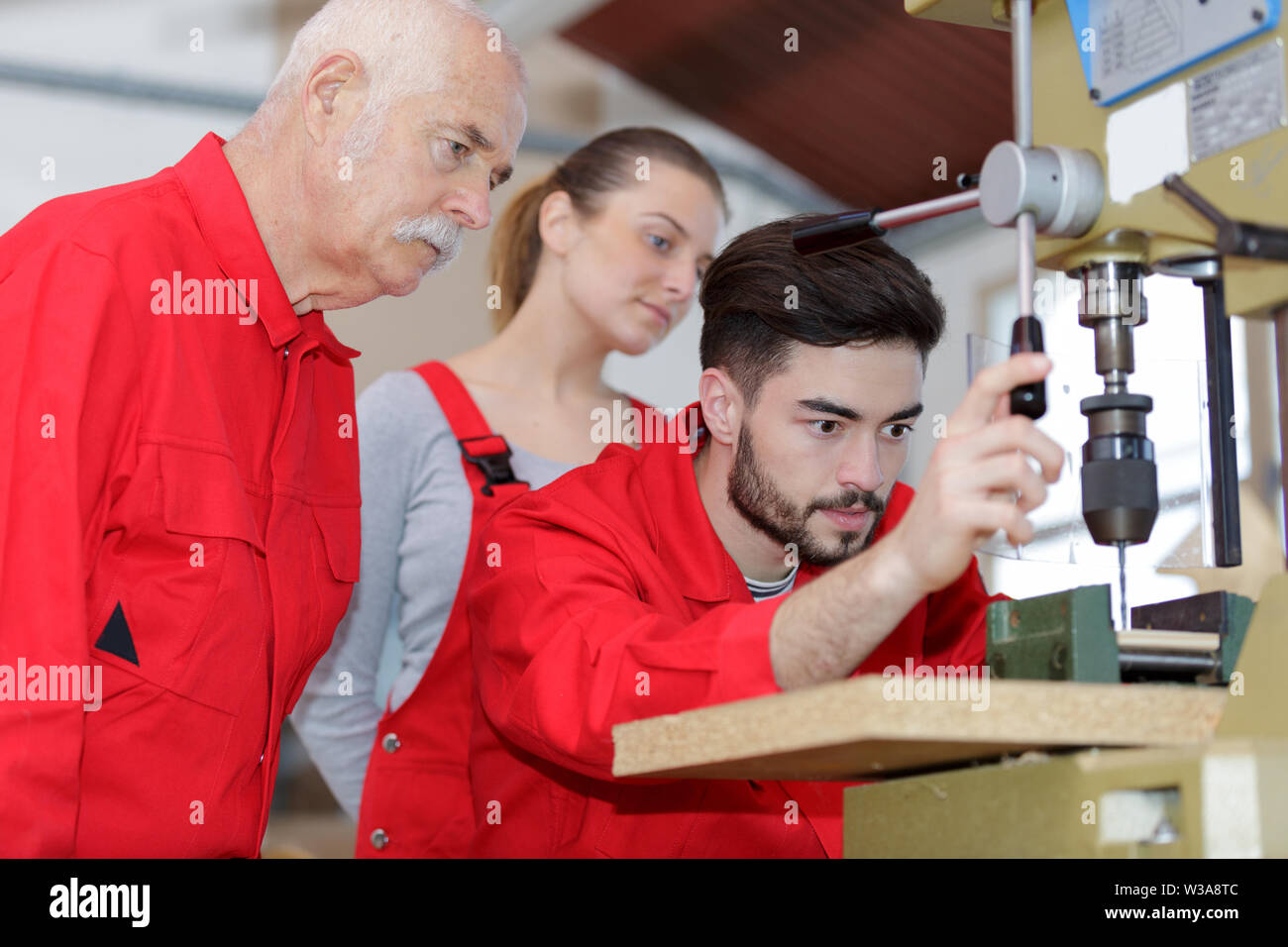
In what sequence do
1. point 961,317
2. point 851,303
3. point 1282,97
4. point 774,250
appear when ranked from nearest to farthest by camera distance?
1. point 1282,97
2. point 851,303
3. point 774,250
4. point 961,317

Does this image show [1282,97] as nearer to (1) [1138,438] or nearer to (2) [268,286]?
(1) [1138,438]

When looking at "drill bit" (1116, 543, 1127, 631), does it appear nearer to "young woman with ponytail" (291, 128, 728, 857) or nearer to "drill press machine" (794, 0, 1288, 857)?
"drill press machine" (794, 0, 1288, 857)

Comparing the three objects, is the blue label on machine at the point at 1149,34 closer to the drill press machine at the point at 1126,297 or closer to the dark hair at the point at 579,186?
the drill press machine at the point at 1126,297

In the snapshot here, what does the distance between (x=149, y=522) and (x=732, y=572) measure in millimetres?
699

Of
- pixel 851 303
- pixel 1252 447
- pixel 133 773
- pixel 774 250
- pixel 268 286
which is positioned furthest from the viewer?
pixel 1252 447

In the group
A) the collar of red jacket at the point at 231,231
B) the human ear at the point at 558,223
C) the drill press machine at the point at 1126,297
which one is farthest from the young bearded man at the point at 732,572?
the human ear at the point at 558,223

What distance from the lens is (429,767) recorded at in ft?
7.01

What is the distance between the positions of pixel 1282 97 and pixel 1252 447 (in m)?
3.64

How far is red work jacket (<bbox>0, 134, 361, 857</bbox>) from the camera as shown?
129cm

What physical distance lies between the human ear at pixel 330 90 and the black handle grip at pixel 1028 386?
893mm

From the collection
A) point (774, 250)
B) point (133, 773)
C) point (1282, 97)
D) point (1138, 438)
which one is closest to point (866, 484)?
point (774, 250)

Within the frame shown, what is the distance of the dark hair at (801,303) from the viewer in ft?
5.80

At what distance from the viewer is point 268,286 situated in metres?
1.64
